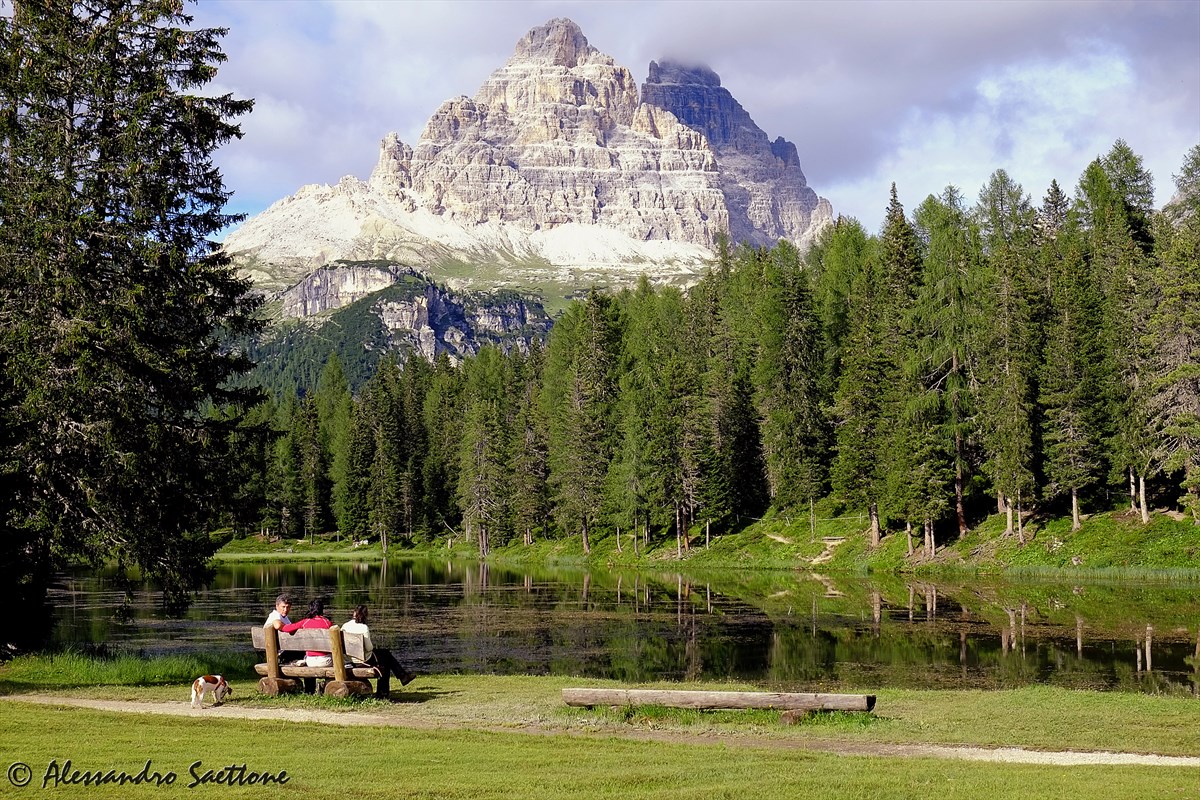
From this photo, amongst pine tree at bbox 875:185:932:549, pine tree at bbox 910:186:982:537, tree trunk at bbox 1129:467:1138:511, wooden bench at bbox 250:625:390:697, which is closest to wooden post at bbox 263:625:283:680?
wooden bench at bbox 250:625:390:697

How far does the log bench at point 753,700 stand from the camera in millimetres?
19688

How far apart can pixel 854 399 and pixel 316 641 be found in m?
62.6

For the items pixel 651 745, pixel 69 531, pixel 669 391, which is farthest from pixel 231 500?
pixel 669 391

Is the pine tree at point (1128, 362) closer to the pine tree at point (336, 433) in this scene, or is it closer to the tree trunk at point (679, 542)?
the tree trunk at point (679, 542)

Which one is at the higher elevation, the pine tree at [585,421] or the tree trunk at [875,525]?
the pine tree at [585,421]

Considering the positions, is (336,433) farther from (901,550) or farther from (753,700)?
(753,700)

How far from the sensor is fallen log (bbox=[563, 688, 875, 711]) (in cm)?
1969

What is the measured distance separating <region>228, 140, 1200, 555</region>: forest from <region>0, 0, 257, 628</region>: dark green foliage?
14.4ft

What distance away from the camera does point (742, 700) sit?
19766mm

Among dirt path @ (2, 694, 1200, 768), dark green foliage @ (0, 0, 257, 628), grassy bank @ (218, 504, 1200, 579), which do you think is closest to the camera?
dirt path @ (2, 694, 1200, 768)

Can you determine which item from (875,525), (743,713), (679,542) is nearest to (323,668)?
(743,713)

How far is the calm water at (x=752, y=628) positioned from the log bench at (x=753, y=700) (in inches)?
334

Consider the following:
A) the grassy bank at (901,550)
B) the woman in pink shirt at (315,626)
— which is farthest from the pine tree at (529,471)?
the woman in pink shirt at (315,626)

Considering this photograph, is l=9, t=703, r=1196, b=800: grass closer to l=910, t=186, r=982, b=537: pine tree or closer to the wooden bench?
the wooden bench
